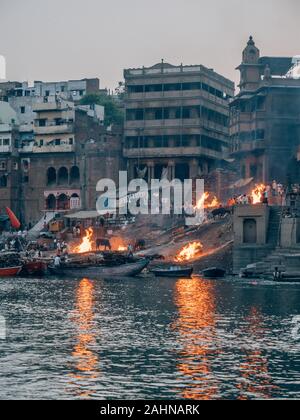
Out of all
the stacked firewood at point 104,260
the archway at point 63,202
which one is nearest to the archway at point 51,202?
the archway at point 63,202

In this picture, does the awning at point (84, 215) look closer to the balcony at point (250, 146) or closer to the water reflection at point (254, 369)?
the balcony at point (250, 146)

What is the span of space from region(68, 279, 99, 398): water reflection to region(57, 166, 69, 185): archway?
54051 mm

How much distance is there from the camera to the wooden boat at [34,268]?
79.8 metres

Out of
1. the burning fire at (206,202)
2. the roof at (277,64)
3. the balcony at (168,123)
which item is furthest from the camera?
the balcony at (168,123)

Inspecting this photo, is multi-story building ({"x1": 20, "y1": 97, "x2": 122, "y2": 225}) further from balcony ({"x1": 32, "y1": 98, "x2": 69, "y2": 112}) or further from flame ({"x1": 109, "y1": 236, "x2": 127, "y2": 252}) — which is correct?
flame ({"x1": 109, "y1": 236, "x2": 127, "y2": 252})

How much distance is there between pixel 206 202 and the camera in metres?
99.1

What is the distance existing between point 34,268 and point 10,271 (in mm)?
2297

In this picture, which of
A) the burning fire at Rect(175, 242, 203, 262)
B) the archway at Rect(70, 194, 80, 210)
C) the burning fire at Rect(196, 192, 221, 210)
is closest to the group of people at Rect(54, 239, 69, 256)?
the burning fire at Rect(175, 242, 203, 262)

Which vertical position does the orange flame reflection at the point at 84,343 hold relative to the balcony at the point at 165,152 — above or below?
below

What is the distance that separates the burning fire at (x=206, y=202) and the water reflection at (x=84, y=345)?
3659 centimetres

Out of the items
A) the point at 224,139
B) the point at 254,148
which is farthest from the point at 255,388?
the point at 224,139

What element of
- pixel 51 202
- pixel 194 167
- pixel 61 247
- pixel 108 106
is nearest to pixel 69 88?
pixel 108 106
